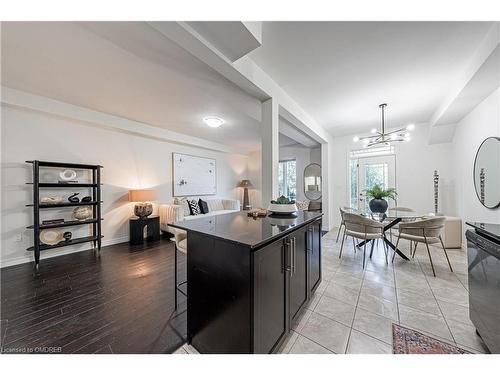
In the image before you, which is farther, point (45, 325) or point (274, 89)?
point (274, 89)

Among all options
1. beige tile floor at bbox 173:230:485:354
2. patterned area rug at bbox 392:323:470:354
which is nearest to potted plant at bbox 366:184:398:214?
beige tile floor at bbox 173:230:485:354

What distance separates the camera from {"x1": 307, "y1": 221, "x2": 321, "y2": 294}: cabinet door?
1838 millimetres

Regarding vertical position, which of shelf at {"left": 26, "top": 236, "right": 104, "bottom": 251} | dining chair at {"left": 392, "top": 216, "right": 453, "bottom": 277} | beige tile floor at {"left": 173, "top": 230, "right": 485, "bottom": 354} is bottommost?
beige tile floor at {"left": 173, "top": 230, "right": 485, "bottom": 354}

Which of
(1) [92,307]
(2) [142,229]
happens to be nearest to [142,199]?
(2) [142,229]

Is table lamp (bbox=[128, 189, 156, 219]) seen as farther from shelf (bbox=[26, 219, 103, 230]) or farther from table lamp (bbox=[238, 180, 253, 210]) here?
table lamp (bbox=[238, 180, 253, 210])

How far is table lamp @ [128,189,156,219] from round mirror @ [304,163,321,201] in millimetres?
4658

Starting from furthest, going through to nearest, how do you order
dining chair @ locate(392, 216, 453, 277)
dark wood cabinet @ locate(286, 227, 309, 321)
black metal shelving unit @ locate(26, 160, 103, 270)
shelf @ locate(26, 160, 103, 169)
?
1. shelf @ locate(26, 160, 103, 169)
2. black metal shelving unit @ locate(26, 160, 103, 270)
3. dining chair @ locate(392, 216, 453, 277)
4. dark wood cabinet @ locate(286, 227, 309, 321)

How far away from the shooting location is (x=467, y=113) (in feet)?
10.7

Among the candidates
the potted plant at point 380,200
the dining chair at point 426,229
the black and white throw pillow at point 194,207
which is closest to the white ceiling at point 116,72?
the black and white throw pillow at point 194,207

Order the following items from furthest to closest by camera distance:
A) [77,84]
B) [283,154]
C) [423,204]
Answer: [283,154] → [423,204] → [77,84]

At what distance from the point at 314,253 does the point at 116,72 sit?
308 centimetres
